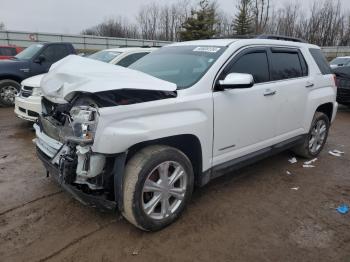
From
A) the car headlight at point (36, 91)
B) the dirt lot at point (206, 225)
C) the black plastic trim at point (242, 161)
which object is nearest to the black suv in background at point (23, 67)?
the car headlight at point (36, 91)

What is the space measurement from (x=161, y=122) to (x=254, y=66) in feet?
5.41

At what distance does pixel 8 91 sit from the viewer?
910 cm

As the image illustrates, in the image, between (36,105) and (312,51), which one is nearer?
(312,51)

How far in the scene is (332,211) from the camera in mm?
3584

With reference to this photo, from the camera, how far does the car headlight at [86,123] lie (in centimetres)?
264

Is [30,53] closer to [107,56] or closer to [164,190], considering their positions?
[107,56]

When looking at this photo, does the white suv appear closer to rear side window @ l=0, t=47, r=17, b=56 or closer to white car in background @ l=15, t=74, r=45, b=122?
white car in background @ l=15, t=74, r=45, b=122

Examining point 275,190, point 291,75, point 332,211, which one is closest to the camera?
point 332,211

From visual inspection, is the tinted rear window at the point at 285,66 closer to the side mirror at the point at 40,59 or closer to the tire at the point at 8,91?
the side mirror at the point at 40,59

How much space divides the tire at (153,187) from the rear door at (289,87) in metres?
1.71

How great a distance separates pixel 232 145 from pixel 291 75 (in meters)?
1.58

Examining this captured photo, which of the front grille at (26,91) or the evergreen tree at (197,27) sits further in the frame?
the evergreen tree at (197,27)

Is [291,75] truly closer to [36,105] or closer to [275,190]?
[275,190]

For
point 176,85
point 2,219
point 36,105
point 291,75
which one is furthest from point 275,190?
point 36,105
